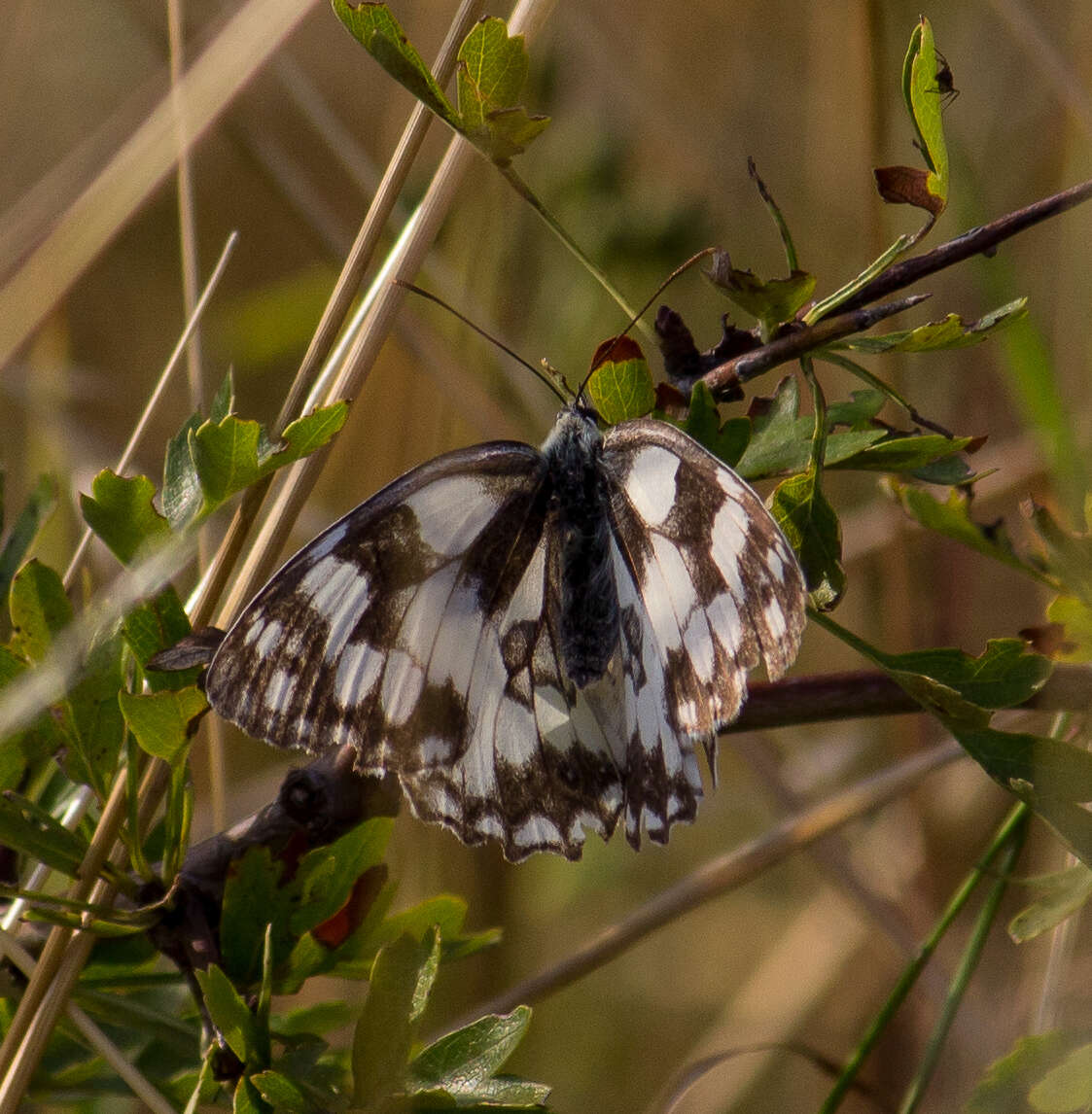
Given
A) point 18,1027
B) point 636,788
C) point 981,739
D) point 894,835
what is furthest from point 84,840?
point 894,835

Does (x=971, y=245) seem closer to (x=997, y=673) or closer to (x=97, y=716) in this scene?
(x=997, y=673)

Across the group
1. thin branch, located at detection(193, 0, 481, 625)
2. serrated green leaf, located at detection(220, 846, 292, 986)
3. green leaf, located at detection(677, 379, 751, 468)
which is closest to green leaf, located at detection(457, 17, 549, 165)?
thin branch, located at detection(193, 0, 481, 625)

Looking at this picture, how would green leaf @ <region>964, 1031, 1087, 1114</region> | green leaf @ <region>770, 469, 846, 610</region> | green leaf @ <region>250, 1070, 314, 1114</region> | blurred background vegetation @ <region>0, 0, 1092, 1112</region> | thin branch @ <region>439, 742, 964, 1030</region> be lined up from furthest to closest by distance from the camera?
1. blurred background vegetation @ <region>0, 0, 1092, 1112</region>
2. thin branch @ <region>439, 742, 964, 1030</region>
3. green leaf @ <region>964, 1031, 1087, 1114</region>
4. green leaf @ <region>770, 469, 846, 610</region>
5. green leaf @ <region>250, 1070, 314, 1114</region>

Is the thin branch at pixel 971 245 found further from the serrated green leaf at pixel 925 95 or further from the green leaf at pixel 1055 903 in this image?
the green leaf at pixel 1055 903

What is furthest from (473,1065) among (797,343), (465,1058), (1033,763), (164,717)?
(797,343)

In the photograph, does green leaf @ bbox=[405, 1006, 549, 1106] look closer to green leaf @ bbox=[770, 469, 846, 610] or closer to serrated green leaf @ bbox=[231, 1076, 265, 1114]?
serrated green leaf @ bbox=[231, 1076, 265, 1114]

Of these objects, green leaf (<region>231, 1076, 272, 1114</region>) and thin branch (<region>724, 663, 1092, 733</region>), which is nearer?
green leaf (<region>231, 1076, 272, 1114</region>)

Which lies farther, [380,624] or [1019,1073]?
[380,624]
